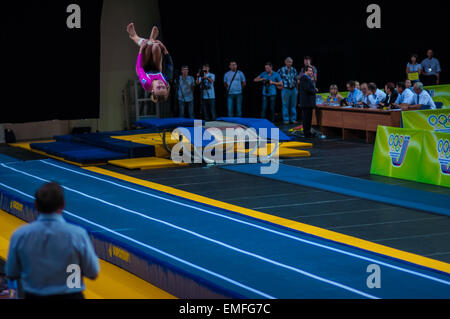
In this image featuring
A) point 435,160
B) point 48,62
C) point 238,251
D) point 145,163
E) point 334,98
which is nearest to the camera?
point 238,251

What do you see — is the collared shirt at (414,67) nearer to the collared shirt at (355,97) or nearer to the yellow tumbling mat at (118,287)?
the collared shirt at (355,97)

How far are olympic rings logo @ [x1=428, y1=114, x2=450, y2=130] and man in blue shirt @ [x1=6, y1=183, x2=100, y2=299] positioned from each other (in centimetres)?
1046

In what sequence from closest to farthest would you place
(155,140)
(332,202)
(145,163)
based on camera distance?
1. (332,202)
2. (145,163)
3. (155,140)

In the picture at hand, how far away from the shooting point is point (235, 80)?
1742 centimetres

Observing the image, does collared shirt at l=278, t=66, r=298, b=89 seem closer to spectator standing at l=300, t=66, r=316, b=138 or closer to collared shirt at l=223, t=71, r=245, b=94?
collared shirt at l=223, t=71, r=245, b=94

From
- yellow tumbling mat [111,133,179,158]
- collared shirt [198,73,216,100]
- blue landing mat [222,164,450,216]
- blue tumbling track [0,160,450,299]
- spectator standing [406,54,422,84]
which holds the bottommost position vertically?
blue tumbling track [0,160,450,299]

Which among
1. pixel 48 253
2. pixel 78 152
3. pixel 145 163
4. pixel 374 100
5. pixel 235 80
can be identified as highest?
pixel 235 80

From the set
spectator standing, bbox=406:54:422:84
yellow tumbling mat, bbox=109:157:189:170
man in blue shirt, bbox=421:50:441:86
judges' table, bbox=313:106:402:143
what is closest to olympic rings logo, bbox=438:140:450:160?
judges' table, bbox=313:106:402:143

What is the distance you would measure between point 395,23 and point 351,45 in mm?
2097

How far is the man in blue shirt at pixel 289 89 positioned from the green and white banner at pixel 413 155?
6730 millimetres

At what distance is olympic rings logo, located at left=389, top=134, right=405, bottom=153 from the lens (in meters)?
10.2

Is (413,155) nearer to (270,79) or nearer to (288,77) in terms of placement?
(288,77)

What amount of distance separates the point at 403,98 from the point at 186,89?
5.88 meters

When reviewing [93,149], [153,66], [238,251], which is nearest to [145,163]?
[93,149]
